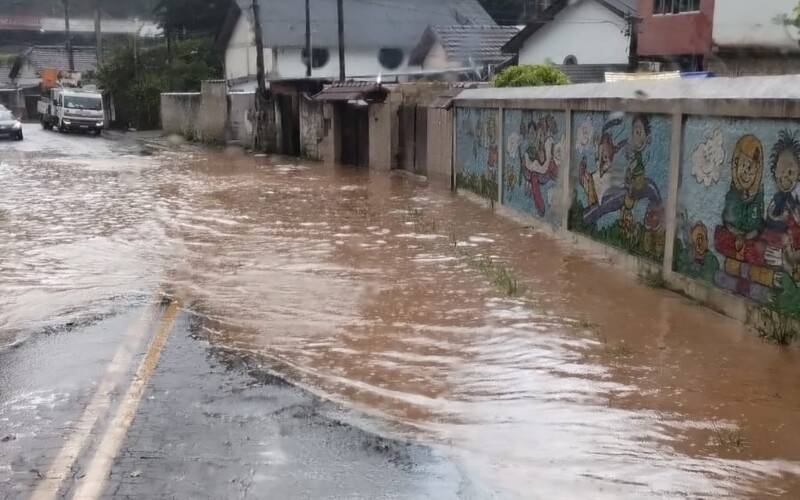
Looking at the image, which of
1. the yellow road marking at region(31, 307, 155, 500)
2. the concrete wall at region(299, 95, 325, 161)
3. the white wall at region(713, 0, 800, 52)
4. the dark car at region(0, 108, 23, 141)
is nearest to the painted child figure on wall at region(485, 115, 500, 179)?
the yellow road marking at region(31, 307, 155, 500)

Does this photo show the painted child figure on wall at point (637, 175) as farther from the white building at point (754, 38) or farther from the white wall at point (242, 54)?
the white wall at point (242, 54)

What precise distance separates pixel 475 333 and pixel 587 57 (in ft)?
84.5

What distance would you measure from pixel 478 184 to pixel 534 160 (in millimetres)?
3274

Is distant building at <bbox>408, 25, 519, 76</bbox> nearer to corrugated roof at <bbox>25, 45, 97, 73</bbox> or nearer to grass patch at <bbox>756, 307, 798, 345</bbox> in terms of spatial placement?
grass patch at <bbox>756, 307, 798, 345</bbox>

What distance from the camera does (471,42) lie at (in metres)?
38.3

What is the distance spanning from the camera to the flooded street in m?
4.70

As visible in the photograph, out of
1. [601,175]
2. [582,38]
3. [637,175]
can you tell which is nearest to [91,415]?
[637,175]

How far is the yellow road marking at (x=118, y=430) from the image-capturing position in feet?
14.1

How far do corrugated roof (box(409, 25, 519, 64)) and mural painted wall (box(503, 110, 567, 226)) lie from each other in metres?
22.9

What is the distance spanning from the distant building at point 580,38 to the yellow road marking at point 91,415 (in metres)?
22.4

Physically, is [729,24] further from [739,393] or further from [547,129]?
[739,393]

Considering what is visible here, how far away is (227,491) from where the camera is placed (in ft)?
14.0

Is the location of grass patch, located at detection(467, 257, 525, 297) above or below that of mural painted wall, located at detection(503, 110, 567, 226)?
below

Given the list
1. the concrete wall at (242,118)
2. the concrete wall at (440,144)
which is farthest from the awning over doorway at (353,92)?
the concrete wall at (242,118)
